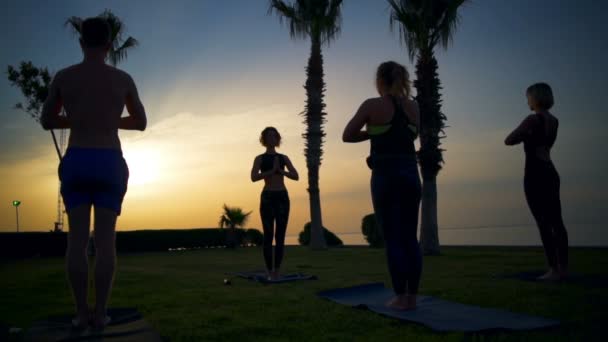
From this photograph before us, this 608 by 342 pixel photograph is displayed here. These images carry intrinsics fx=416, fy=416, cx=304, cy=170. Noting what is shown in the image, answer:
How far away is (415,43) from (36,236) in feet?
67.2

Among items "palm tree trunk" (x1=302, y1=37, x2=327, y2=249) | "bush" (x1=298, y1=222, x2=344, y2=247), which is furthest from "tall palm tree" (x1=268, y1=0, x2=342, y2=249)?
"bush" (x1=298, y1=222, x2=344, y2=247)

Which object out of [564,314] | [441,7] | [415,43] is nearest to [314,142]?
[415,43]

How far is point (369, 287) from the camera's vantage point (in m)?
5.28

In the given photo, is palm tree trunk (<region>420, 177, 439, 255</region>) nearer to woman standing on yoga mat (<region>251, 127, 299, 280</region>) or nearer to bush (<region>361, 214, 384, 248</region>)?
bush (<region>361, 214, 384, 248</region>)

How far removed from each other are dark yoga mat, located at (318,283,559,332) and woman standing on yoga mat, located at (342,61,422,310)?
234 mm

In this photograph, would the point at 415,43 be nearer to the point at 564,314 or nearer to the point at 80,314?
the point at 564,314

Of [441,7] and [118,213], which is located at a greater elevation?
[441,7]

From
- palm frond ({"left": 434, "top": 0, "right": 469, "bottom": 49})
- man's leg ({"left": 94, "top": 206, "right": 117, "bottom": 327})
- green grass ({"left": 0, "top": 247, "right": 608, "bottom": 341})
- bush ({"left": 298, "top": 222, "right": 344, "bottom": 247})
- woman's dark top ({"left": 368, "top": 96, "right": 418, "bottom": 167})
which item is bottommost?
bush ({"left": 298, "top": 222, "right": 344, "bottom": 247})

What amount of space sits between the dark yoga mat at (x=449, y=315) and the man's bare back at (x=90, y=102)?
2.80 m

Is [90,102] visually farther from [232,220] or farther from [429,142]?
[232,220]

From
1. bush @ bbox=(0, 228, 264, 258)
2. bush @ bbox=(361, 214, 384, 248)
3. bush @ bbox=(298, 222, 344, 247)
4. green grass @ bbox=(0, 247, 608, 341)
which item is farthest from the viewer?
bush @ bbox=(298, 222, 344, 247)

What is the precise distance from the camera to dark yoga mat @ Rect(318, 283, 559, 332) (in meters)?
3.21

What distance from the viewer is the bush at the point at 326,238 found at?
24719 mm

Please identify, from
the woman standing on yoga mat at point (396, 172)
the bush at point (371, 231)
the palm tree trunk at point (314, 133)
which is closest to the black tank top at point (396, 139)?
the woman standing on yoga mat at point (396, 172)
